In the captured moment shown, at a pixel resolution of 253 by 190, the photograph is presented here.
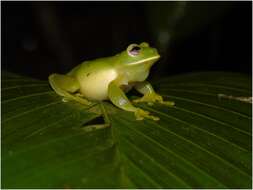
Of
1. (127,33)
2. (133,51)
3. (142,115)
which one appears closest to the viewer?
(142,115)

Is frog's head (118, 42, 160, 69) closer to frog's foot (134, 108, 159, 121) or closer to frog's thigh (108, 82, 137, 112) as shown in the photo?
frog's thigh (108, 82, 137, 112)

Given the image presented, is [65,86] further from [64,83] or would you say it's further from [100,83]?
[100,83]

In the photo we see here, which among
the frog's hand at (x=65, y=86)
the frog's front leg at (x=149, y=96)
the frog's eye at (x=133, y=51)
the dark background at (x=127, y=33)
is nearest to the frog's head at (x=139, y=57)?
the frog's eye at (x=133, y=51)

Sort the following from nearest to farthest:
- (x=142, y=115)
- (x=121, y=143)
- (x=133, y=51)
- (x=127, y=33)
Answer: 1. (x=121, y=143)
2. (x=142, y=115)
3. (x=133, y=51)
4. (x=127, y=33)

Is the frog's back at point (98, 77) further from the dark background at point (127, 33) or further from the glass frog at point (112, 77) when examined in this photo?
the dark background at point (127, 33)

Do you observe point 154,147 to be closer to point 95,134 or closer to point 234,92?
point 95,134

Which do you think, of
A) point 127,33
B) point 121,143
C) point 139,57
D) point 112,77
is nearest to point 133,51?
point 139,57
